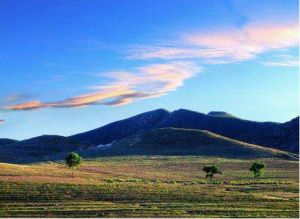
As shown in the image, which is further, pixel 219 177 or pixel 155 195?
pixel 219 177

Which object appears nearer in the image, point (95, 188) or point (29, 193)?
point (29, 193)

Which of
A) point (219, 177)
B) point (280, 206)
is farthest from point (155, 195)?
point (219, 177)

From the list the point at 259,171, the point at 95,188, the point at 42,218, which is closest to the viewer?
the point at 42,218

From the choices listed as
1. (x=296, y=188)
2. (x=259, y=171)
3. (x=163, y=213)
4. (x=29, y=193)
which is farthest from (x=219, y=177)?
(x=163, y=213)

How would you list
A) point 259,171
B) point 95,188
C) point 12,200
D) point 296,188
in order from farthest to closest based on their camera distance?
1. point 259,171
2. point 296,188
3. point 95,188
4. point 12,200

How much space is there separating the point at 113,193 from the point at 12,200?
15.3m

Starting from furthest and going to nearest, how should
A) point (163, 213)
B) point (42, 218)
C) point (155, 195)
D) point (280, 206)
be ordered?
point (155, 195)
point (280, 206)
point (163, 213)
point (42, 218)

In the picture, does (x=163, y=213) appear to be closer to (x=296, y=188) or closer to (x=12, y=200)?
(x=12, y=200)

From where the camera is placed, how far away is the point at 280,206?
6556 centimetres

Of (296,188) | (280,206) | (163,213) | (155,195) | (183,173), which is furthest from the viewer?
(183,173)

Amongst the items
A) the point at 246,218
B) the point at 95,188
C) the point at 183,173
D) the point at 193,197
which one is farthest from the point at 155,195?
the point at 183,173

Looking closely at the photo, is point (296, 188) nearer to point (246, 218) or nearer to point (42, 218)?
point (246, 218)

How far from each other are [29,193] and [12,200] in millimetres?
5087

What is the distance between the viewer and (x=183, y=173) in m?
144
